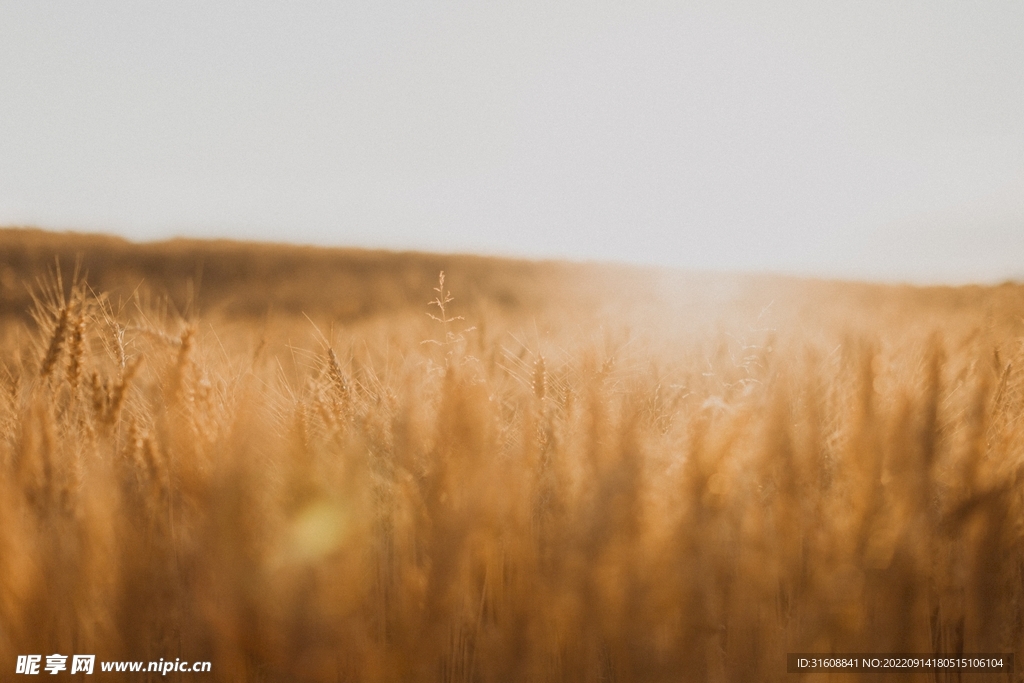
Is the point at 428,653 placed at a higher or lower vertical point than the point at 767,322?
lower

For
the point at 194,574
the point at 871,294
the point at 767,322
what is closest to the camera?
the point at 194,574

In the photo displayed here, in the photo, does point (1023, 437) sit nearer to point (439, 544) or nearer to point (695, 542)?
point (695, 542)

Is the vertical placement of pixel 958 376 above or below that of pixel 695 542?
above

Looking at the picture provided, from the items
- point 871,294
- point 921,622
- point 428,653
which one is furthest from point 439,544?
point 871,294

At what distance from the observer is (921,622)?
36.0 inches

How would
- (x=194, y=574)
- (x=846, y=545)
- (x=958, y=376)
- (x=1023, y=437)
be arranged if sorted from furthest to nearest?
(x=958, y=376) → (x=1023, y=437) → (x=846, y=545) → (x=194, y=574)

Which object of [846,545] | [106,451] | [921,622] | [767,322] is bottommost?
[921,622]

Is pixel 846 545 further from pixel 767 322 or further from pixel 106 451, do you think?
pixel 767 322

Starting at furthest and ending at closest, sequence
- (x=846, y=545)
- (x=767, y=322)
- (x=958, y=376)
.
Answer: (x=767, y=322)
(x=958, y=376)
(x=846, y=545)

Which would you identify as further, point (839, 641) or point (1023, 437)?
point (1023, 437)

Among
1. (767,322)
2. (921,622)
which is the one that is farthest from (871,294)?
(921,622)

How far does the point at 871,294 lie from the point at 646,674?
66.1ft

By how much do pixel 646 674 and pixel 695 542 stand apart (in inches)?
6.6

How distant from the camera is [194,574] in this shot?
2.51ft
